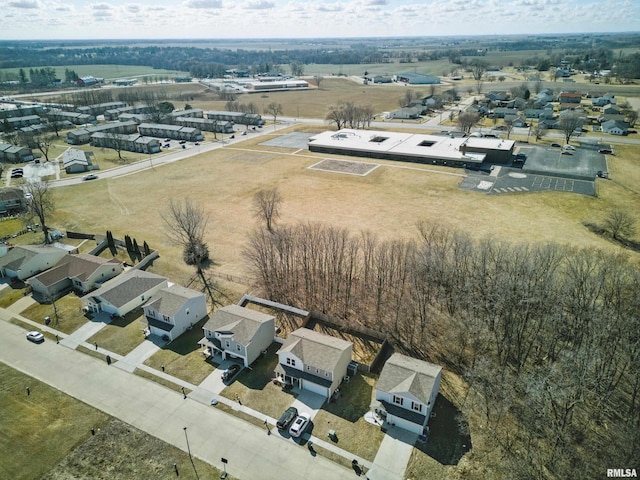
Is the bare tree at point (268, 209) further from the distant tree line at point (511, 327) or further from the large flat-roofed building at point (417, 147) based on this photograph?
the large flat-roofed building at point (417, 147)

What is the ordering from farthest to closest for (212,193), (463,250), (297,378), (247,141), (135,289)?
(247,141) < (212,193) < (135,289) < (463,250) < (297,378)

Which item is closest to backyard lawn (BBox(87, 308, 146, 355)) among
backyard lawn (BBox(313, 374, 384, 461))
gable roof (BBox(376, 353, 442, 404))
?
backyard lawn (BBox(313, 374, 384, 461))

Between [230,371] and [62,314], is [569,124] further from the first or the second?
[62,314]

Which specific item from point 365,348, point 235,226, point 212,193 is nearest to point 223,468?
point 365,348

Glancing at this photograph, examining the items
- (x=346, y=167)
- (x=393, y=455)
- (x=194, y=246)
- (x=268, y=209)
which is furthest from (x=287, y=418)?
(x=346, y=167)

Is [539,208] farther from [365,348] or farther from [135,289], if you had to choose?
[135,289]

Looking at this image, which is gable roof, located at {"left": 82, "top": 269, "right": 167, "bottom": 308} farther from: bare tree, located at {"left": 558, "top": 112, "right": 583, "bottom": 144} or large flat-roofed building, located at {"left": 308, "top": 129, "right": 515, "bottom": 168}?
bare tree, located at {"left": 558, "top": 112, "right": 583, "bottom": 144}
